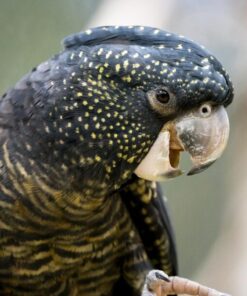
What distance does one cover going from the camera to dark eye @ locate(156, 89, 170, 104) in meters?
1.66

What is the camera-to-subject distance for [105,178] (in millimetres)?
1743

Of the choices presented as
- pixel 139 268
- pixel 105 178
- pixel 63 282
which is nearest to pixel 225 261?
pixel 139 268

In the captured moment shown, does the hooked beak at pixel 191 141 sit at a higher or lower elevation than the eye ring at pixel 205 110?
lower

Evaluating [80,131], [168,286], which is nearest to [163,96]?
[80,131]

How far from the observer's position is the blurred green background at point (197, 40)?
2.48 m

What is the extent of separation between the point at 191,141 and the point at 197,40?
1.29 meters

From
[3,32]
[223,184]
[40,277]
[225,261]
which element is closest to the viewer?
[40,277]

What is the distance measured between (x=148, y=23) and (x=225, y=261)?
1.15 meters

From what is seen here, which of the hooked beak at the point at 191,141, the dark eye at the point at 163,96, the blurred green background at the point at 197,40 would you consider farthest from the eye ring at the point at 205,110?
the blurred green background at the point at 197,40

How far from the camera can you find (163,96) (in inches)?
65.4

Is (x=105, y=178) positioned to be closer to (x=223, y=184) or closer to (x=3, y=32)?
(x=3, y=32)

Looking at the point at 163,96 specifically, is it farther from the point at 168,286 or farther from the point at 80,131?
the point at 168,286

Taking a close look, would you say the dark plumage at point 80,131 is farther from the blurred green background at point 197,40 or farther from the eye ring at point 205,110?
the blurred green background at point 197,40

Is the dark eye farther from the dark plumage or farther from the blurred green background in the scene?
the blurred green background
